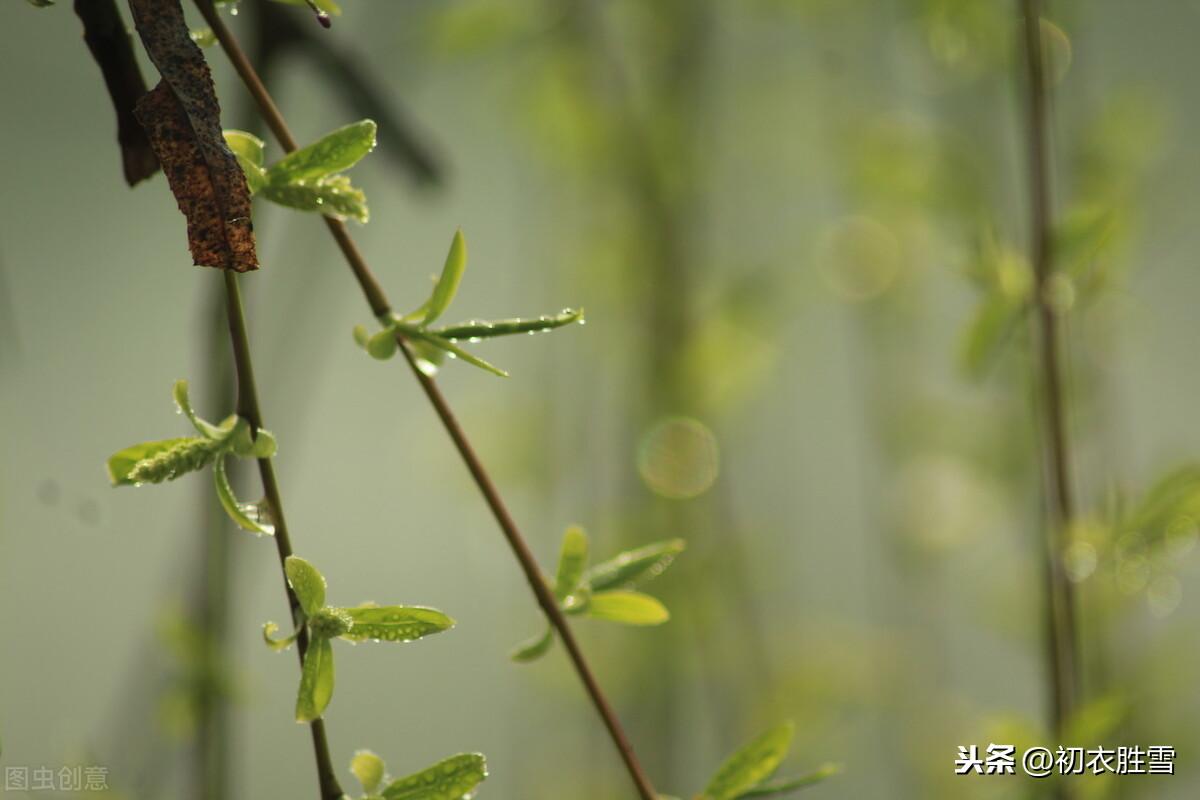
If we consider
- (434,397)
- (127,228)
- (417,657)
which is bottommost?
(417,657)

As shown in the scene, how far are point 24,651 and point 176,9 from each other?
39 centimetres

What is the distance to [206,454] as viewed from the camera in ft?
0.59

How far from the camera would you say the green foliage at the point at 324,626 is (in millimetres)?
179

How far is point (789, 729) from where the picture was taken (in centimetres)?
24

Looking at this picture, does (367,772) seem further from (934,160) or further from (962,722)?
(962,722)

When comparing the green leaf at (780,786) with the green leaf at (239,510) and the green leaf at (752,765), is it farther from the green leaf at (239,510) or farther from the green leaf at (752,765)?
the green leaf at (239,510)

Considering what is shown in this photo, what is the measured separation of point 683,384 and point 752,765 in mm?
586

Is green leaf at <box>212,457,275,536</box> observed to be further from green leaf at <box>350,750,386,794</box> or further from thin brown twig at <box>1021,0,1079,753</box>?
thin brown twig at <box>1021,0,1079,753</box>

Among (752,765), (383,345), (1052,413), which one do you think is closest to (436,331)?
(383,345)

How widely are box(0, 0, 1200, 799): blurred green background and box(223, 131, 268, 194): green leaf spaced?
0.14 metres

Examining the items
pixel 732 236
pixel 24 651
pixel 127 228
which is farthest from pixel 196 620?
pixel 732 236

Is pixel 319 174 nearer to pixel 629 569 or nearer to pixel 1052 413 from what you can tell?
pixel 629 569

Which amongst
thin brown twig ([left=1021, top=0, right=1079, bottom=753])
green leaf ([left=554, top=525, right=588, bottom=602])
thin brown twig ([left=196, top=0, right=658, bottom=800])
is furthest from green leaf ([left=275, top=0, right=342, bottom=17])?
thin brown twig ([left=1021, top=0, right=1079, bottom=753])

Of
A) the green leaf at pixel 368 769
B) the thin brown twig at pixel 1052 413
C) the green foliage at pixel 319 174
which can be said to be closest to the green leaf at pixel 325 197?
the green foliage at pixel 319 174
